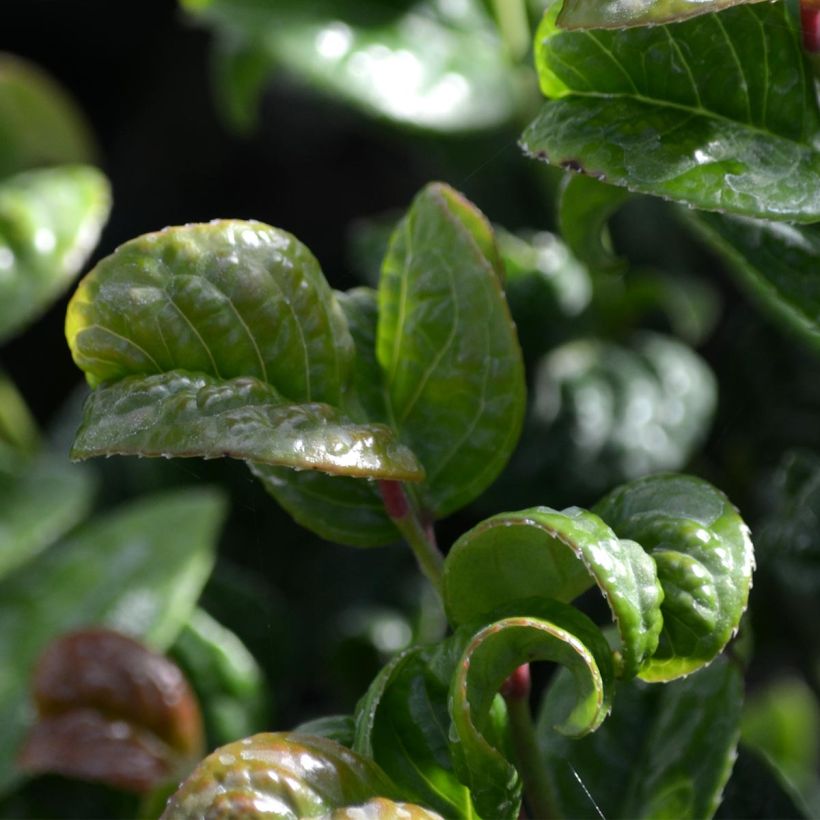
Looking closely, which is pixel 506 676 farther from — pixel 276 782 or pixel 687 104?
pixel 687 104

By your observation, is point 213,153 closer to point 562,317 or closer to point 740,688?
point 562,317

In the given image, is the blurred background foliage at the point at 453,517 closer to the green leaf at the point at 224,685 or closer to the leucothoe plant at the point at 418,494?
the green leaf at the point at 224,685

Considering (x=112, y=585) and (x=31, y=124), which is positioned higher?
(x=31, y=124)

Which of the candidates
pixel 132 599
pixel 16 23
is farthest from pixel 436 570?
pixel 16 23

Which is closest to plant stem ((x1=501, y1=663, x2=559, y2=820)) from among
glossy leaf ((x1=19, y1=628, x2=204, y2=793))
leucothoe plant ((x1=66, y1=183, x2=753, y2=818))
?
leucothoe plant ((x1=66, y1=183, x2=753, y2=818))

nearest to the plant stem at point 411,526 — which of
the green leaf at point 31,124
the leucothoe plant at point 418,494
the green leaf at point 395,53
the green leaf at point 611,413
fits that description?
the leucothoe plant at point 418,494

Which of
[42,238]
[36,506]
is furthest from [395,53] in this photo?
[36,506]
